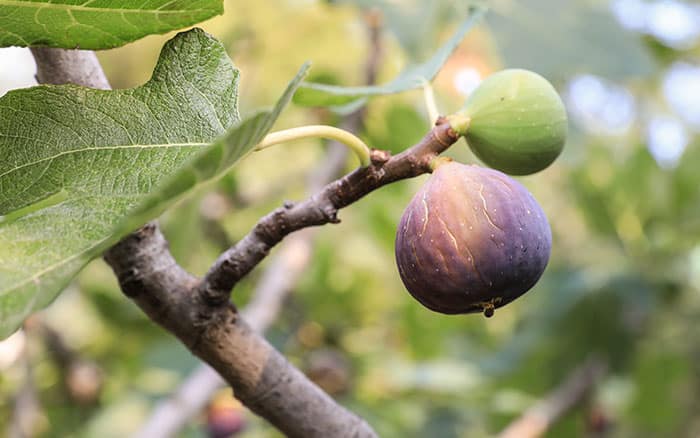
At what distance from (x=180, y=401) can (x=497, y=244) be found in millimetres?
1095

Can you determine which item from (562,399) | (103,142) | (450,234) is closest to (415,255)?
(450,234)

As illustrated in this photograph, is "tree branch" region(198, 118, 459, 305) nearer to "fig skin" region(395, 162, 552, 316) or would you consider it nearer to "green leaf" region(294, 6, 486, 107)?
"fig skin" region(395, 162, 552, 316)

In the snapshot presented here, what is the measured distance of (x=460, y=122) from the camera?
2.60ft

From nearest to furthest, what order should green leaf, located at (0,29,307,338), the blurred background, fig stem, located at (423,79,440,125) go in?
green leaf, located at (0,29,307,338), fig stem, located at (423,79,440,125), the blurred background

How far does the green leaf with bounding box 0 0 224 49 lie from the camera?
0.68 metres

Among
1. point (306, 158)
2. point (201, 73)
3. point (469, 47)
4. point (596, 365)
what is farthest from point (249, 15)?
point (201, 73)

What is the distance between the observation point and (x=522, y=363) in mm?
2457

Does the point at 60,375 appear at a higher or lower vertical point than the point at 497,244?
lower

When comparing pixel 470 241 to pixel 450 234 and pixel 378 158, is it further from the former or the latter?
pixel 378 158

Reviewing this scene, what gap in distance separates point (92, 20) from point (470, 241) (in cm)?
39

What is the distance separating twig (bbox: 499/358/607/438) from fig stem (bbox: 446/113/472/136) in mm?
1654

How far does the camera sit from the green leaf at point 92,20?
2.24 ft

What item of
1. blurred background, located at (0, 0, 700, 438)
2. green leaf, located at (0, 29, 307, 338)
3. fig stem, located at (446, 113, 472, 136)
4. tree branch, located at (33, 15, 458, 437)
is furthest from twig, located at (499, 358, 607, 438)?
green leaf, located at (0, 29, 307, 338)

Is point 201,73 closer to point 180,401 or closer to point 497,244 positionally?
point 497,244
